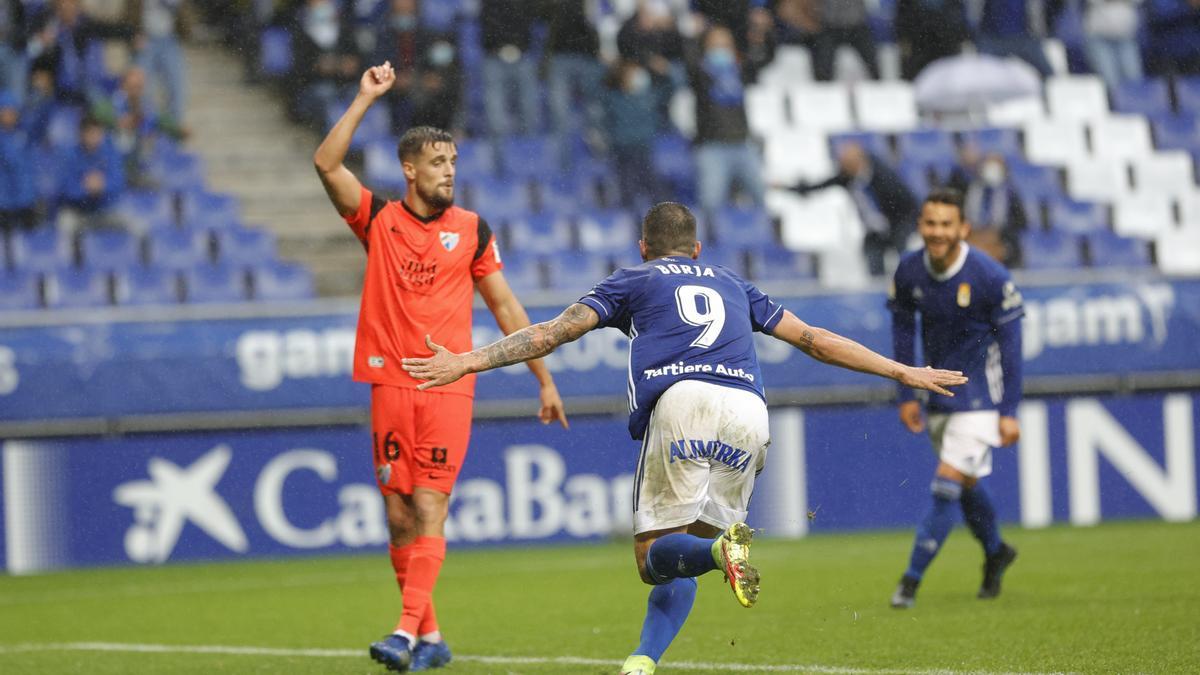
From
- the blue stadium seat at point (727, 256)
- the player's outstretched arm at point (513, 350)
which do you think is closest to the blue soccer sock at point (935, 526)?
the player's outstretched arm at point (513, 350)

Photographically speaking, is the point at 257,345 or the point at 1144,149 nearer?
the point at 257,345

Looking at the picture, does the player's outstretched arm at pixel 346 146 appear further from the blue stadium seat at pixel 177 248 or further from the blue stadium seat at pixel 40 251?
the blue stadium seat at pixel 40 251

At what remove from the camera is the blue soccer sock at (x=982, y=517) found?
30.7 feet

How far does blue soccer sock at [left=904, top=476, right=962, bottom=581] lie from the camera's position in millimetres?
9102

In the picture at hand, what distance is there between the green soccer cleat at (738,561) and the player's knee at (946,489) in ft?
11.6

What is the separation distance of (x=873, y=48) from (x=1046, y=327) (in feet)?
19.5

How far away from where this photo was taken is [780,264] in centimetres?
1717

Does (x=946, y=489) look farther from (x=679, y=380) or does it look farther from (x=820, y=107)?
(x=820, y=107)

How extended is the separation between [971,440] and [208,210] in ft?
32.0

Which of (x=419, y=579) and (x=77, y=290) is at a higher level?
(x=77, y=290)

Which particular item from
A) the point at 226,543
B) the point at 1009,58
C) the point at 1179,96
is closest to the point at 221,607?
the point at 226,543

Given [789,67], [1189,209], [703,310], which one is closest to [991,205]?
[1189,209]

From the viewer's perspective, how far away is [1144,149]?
20031mm

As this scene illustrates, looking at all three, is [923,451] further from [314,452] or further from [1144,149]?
[1144,149]
